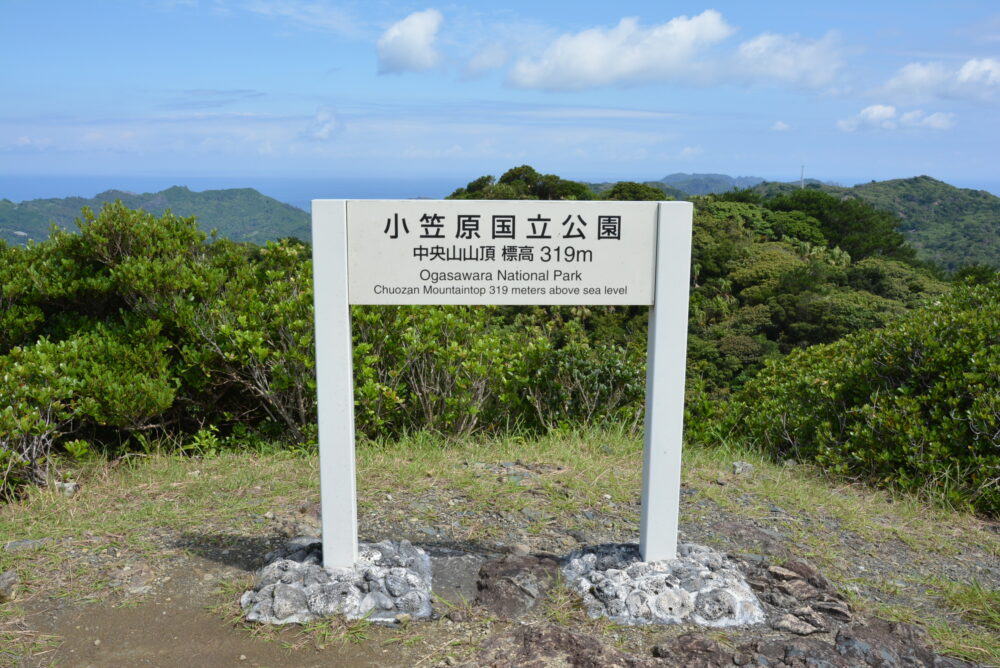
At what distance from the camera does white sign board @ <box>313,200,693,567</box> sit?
3.08 m

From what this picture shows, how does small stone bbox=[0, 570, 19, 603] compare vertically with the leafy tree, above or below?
below

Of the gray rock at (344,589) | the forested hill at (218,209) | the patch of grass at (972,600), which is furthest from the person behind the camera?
the forested hill at (218,209)

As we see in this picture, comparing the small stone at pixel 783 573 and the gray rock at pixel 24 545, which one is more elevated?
the small stone at pixel 783 573

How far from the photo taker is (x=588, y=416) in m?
5.62

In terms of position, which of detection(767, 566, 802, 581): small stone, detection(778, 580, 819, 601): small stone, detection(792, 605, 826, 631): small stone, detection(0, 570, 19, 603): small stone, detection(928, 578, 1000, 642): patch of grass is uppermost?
detection(767, 566, 802, 581): small stone

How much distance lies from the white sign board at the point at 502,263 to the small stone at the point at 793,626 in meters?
0.99

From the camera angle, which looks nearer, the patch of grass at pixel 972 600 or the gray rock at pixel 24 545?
the patch of grass at pixel 972 600

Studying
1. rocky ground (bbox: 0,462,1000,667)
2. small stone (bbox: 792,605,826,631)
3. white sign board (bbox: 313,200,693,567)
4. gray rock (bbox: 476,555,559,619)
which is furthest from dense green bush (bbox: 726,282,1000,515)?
gray rock (bbox: 476,555,559,619)

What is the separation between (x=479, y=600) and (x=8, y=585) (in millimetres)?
2019

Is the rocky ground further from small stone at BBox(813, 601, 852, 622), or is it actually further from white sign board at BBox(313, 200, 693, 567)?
white sign board at BBox(313, 200, 693, 567)

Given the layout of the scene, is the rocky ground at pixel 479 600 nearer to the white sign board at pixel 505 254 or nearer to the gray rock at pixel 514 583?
the gray rock at pixel 514 583

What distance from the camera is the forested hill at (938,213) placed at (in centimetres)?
4738

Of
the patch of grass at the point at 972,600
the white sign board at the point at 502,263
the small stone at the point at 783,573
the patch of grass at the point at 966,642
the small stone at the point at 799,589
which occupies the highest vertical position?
the white sign board at the point at 502,263

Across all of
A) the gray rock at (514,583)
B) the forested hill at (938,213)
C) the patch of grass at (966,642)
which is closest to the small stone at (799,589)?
the patch of grass at (966,642)
